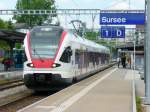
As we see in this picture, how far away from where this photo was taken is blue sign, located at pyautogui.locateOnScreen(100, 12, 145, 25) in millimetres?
39469

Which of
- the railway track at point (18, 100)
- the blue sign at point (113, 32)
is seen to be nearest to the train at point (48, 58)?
the railway track at point (18, 100)

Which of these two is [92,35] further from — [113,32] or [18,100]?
[18,100]

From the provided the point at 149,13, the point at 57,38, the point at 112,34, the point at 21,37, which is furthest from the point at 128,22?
the point at 112,34

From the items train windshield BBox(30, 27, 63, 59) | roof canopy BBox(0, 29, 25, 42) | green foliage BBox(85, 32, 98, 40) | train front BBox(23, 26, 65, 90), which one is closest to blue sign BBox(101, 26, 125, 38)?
roof canopy BBox(0, 29, 25, 42)

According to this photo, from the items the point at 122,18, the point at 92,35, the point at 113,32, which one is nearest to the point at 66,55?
the point at 122,18

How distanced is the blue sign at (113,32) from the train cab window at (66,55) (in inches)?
1645

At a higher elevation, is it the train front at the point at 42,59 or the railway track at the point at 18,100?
the train front at the point at 42,59

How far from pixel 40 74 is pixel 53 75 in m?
0.59

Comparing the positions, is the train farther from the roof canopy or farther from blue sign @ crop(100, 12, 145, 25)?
blue sign @ crop(100, 12, 145, 25)

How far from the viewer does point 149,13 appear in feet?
62.0

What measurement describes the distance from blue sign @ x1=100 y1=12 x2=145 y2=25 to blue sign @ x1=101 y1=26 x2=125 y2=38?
A: 25827 mm

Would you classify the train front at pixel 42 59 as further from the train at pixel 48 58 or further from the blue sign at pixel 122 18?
the blue sign at pixel 122 18

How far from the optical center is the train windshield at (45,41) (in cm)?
2412

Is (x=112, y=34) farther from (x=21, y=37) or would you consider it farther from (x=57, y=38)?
(x=57, y=38)
